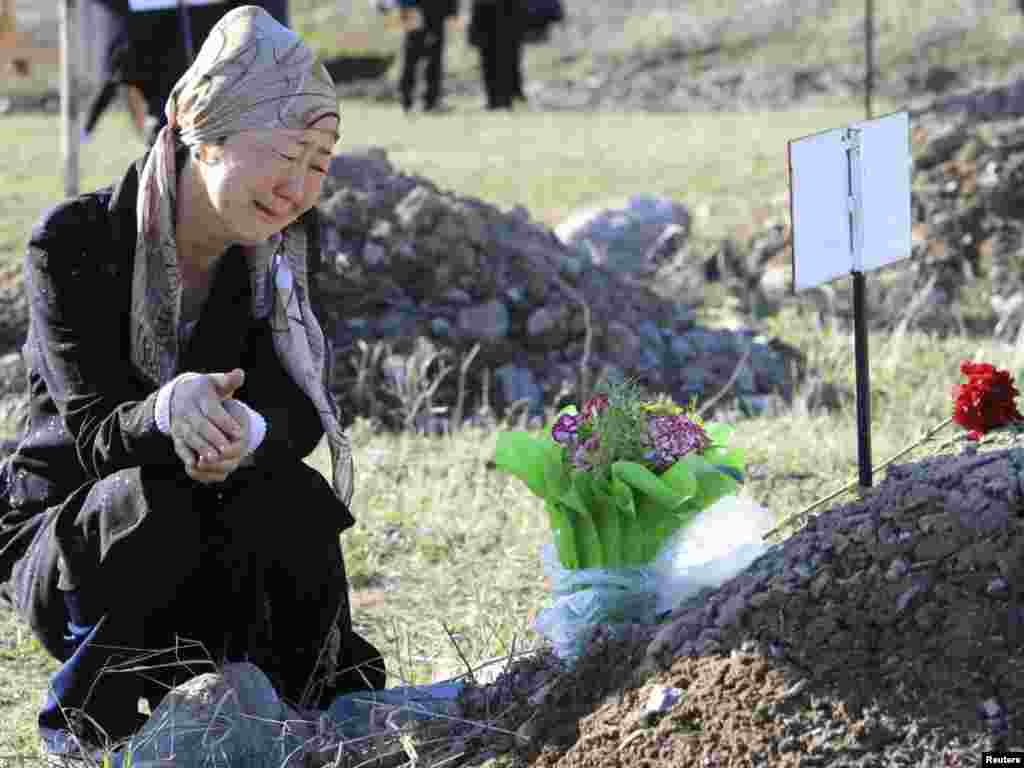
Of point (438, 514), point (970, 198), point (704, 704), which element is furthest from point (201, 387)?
point (970, 198)

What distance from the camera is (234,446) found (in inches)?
105

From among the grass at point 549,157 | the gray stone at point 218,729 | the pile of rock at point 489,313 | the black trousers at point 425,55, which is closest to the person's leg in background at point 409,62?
the black trousers at point 425,55

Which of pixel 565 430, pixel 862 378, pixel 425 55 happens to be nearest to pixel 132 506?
pixel 565 430

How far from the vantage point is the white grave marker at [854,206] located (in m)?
2.95

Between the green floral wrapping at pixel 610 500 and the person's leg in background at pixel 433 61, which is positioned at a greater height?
the person's leg in background at pixel 433 61

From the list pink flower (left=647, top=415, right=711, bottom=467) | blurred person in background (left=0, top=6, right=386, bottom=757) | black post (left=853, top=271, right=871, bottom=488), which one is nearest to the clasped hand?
blurred person in background (left=0, top=6, right=386, bottom=757)

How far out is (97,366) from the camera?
2863 mm

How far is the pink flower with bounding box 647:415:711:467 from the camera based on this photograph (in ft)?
9.75

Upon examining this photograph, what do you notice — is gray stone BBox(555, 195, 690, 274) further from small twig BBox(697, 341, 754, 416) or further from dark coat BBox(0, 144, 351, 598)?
dark coat BBox(0, 144, 351, 598)

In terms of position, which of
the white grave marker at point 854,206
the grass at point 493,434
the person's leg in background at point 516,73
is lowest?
the grass at point 493,434

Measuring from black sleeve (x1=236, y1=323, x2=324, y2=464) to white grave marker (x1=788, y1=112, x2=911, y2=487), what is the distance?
0.80 m

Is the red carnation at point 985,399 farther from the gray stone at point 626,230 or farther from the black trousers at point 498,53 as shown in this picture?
the black trousers at point 498,53

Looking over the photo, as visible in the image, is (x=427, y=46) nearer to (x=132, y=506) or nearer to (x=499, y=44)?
(x=499, y=44)

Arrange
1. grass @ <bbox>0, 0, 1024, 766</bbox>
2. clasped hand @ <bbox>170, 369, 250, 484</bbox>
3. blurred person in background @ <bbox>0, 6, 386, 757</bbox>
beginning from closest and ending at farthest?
clasped hand @ <bbox>170, 369, 250, 484</bbox>, blurred person in background @ <bbox>0, 6, 386, 757</bbox>, grass @ <bbox>0, 0, 1024, 766</bbox>
